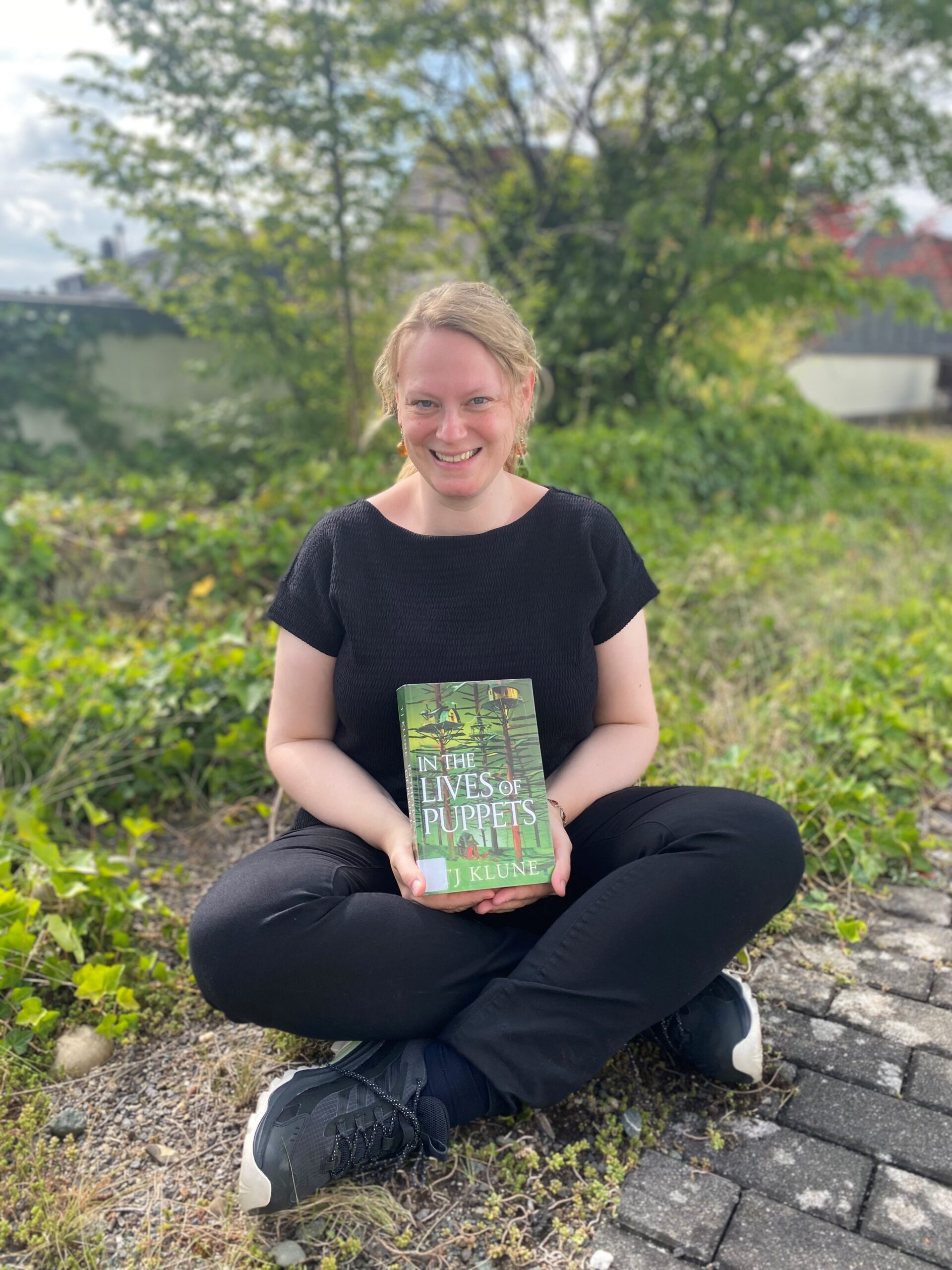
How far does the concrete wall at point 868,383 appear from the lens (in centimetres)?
1831

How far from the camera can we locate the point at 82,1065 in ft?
5.49

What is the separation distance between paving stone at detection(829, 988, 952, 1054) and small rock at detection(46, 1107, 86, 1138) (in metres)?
1.31

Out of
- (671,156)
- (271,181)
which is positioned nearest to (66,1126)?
(271,181)

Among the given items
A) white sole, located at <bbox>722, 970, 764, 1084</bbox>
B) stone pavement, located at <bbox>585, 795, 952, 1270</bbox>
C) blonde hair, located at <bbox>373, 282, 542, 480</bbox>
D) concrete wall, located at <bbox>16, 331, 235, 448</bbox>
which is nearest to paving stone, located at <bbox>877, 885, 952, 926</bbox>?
stone pavement, located at <bbox>585, 795, 952, 1270</bbox>

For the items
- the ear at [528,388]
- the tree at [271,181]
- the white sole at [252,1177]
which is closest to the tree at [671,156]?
the tree at [271,181]

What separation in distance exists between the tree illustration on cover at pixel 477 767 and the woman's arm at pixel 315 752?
0.15 m

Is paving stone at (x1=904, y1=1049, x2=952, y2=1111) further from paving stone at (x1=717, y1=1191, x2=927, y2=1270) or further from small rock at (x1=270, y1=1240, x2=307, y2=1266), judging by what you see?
small rock at (x1=270, y1=1240, x2=307, y2=1266)

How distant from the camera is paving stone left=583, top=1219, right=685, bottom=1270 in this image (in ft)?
4.16

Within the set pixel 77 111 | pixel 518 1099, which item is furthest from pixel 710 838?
pixel 77 111

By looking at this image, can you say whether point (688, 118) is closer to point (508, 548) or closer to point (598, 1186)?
point (508, 548)

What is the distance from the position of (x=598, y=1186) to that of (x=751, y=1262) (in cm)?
22

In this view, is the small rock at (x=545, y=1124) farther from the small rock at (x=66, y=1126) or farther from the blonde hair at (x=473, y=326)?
the blonde hair at (x=473, y=326)

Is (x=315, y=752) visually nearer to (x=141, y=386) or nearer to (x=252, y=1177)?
(x=252, y=1177)

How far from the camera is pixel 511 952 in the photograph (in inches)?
61.5
